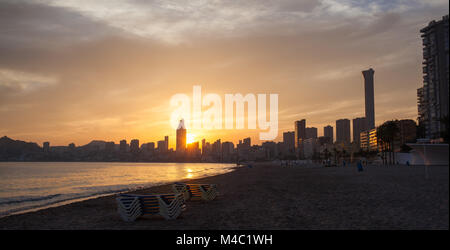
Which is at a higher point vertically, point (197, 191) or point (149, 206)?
point (149, 206)

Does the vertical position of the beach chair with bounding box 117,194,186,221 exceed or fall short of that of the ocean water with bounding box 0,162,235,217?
it exceeds it

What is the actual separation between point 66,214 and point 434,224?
15.6 metres

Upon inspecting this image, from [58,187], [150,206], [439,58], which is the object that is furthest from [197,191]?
[58,187]

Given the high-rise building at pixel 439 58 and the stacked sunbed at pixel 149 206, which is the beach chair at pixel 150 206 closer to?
the stacked sunbed at pixel 149 206

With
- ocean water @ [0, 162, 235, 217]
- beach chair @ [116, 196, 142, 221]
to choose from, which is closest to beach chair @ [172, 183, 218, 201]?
beach chair @ [116, 196, 142, 221]

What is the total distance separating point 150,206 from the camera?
13062 mm

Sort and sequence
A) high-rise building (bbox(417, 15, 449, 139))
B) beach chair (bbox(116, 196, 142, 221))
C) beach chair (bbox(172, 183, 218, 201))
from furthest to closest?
beach chair (bbox(172, 183, 218, 201)) → beach chair (bbox(116, 196, 142, 221)) → high-rise building (bbox(417, 15, 449, 139))

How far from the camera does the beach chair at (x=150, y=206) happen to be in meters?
12.9

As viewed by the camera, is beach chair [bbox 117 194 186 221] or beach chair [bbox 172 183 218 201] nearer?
beach chair [bbox 117 194 186 221]

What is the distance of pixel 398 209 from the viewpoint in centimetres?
1225

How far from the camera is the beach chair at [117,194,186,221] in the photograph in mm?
12914

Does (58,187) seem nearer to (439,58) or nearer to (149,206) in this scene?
(149,206)

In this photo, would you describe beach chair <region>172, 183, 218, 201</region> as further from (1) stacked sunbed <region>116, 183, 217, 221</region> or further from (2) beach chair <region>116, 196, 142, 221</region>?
(2) beach chair <region>116, 196, 142, 221</region>
